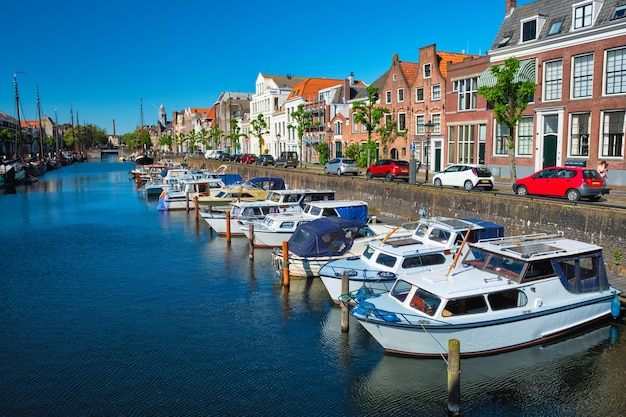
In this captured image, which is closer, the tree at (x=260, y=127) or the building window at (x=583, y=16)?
the building window at (x=583, y=16)

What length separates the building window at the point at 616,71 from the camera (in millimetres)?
31250

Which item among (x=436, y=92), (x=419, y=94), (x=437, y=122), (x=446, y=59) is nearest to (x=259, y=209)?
(x=437, y=122)

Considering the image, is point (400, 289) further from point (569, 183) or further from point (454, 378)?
point (569, 183)

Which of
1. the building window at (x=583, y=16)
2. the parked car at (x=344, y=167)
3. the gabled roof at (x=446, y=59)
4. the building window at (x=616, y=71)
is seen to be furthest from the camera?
the gabled roof at (x=446, y=59)

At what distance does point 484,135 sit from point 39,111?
11571cm

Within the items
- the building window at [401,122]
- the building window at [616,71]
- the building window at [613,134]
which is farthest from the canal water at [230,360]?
the building window at [401,122]

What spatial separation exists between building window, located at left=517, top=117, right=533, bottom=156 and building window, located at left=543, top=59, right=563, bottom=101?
2.30 m

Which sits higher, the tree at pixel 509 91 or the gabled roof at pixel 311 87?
the gabled roof at pixel 311 87

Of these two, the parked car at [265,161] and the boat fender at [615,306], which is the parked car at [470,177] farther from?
the parked car at [265,161]

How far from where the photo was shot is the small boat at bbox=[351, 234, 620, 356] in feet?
45.6

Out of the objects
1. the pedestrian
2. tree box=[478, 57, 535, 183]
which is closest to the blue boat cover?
tree box=[478, 57, 535, 183]

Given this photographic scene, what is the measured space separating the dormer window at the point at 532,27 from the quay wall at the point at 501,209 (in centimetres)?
1528

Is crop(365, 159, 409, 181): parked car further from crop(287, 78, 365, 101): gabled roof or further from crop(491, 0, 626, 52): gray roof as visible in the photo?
crop(287, 78, 365, 101): gabled roof

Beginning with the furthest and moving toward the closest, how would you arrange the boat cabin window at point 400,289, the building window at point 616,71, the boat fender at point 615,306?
the building window at point 616,71 < the boat fender at point 615,306 < the boat cabin window at point 400,289
